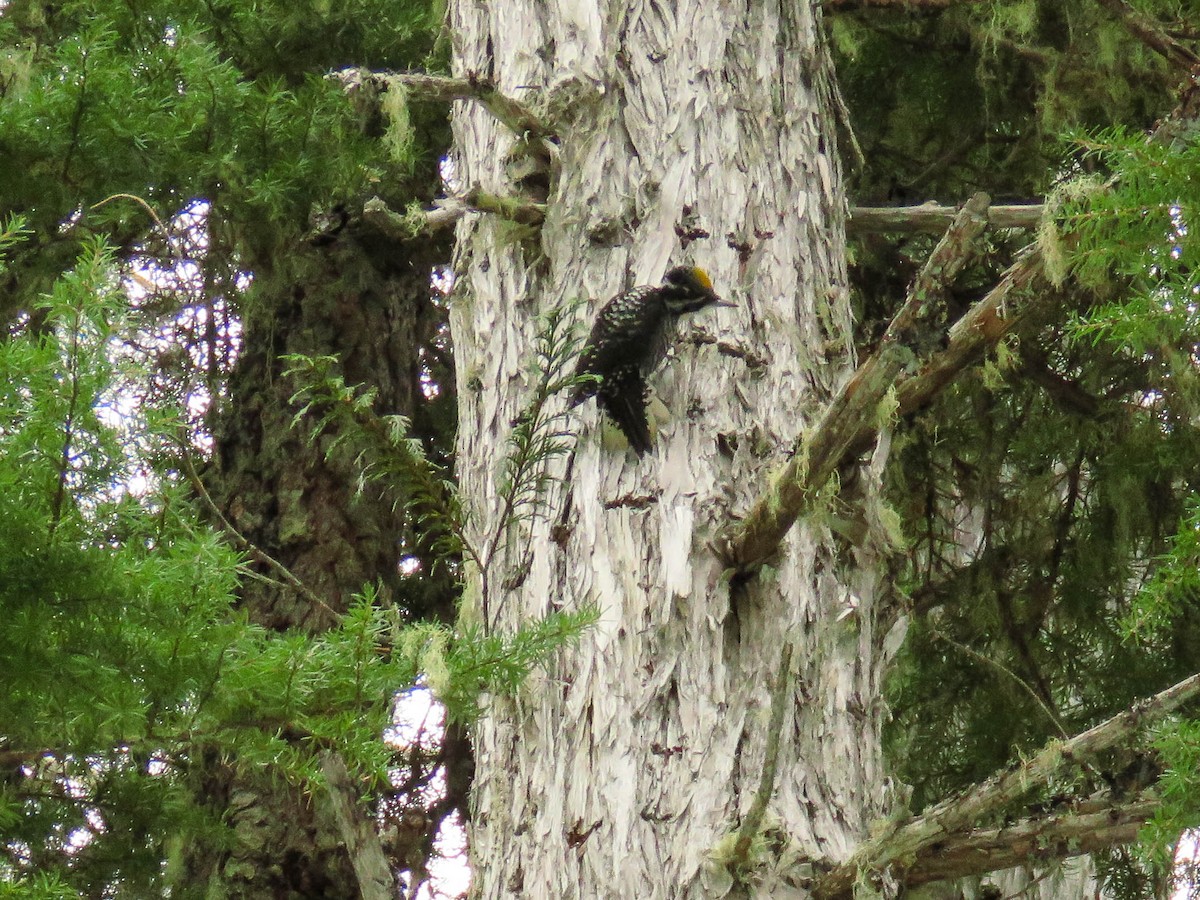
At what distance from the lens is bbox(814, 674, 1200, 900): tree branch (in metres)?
2.31

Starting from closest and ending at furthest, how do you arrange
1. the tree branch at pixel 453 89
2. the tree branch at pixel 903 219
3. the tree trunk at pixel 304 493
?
the tree branch at pixel 453 89 → the tree branch at pixel 903 219 → the tree trunk at pixel 304 493

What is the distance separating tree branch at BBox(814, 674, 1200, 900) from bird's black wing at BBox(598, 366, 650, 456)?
3.07 feet

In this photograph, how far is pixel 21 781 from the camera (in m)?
4.01

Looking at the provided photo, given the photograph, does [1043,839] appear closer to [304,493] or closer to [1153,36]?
[1153,36]

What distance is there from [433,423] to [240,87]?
58.0 inches

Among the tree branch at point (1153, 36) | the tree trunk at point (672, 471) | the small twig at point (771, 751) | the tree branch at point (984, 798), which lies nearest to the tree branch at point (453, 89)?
the tree trunk at point (672, 471)

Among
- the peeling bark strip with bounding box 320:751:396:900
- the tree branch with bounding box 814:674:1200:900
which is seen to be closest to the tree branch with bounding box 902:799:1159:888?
the tree branch with bounding box 814:674:1200:900

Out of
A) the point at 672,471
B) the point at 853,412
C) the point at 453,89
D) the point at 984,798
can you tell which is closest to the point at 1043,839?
the point at 984,798

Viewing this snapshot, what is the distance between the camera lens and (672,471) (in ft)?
9.71

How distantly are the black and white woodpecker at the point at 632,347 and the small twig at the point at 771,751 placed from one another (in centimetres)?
80

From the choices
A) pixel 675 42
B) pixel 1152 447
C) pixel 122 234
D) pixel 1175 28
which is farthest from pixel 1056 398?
pixel 122 234

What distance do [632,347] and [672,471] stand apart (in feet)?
0.88

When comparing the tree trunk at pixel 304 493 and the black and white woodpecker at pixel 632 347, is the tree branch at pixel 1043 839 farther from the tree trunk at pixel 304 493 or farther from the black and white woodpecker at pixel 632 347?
the tree trunk at pixel 304 493

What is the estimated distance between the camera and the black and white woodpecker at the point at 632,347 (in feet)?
9.71
